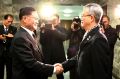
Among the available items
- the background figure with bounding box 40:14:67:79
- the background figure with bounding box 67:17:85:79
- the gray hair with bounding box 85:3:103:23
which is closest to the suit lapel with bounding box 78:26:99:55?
the gray hair with bounding box 85:3:103:23

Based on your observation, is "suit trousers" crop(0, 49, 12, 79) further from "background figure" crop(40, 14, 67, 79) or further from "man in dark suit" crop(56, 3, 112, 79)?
"man in dark suit" crop(56, 3, 112, 79)

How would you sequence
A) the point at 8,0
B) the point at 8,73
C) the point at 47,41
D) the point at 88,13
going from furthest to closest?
the point at 8,0 → the point at 8,73 → the point at 47,41 → the point at 88,13

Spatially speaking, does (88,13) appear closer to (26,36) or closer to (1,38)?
(26,36)

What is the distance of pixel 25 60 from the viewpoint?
4.03m

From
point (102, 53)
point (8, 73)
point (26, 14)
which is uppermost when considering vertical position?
point (26, 14)

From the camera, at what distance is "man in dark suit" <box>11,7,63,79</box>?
407 centimetres

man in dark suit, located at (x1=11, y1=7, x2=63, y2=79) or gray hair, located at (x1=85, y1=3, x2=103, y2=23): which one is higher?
gray hair, located at (x1=85, y1=3, x2=103, y2=23)

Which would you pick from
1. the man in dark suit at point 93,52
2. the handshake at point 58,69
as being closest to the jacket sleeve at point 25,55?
the handshake at point 58,69

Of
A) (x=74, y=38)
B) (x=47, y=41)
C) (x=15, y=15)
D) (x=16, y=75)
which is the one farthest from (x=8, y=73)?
(x=15, y=15)

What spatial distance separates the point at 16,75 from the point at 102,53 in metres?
1.24

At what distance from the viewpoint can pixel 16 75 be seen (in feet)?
13.4

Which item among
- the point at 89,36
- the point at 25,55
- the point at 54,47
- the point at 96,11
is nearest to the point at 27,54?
the point at 25,55

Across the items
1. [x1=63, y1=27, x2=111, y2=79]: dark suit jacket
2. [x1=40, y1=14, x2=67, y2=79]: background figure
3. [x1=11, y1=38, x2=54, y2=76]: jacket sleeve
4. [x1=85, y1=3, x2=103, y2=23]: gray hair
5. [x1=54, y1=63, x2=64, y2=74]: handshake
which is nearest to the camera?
[x1=63, y1=27, x2=111, y2=79]: dark suit jacket

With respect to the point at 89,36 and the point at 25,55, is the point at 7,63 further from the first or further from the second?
the point at 89,36
